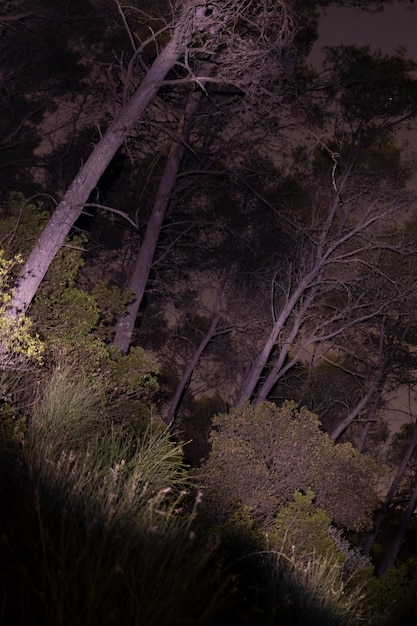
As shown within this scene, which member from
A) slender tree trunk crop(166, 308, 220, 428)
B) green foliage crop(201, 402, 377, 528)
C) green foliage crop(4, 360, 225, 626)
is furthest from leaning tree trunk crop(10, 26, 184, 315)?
slender tree trunk crop(166, 308, 220, 428)

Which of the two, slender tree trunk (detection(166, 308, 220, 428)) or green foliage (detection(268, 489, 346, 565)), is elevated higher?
green foliage (detection(268, 489, 346, 565))

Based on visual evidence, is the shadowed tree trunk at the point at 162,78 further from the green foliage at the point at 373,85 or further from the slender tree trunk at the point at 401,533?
the slender tree trunk at the point at 401,533

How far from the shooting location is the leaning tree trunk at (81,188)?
30.3ft

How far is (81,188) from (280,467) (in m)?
5.98

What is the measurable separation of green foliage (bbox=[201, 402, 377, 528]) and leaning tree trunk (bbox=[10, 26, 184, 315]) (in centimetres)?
402

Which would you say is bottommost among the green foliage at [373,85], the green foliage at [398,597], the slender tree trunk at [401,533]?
the slender tree trunk at [401,533]

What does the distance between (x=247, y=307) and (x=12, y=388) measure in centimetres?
1349

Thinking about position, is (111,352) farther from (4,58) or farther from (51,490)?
(4,58)

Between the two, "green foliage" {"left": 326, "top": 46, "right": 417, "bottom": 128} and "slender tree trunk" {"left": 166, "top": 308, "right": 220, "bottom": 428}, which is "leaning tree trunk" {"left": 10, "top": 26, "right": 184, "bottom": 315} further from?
"slender tree trunk" {"left": 166, "top": 308, "right": 220, "bottom": 428}

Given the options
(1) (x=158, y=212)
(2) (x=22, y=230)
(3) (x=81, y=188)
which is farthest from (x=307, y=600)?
(1) (x=158, y=212)

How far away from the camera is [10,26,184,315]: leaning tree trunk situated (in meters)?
9.23

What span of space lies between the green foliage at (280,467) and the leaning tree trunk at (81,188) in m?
4.02

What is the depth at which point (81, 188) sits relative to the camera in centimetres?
945

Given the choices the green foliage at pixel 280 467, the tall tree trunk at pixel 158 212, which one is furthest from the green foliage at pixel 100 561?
the tall tree trunk at pixel 158 212
